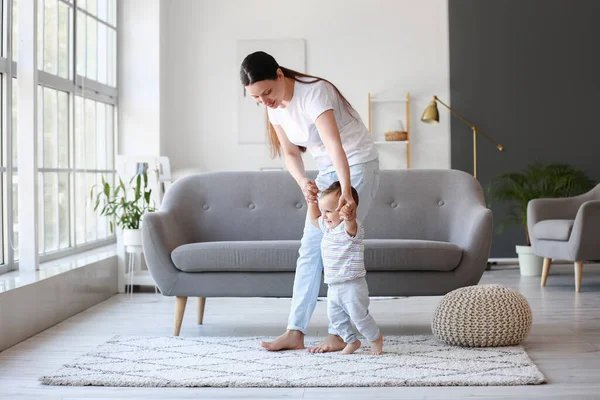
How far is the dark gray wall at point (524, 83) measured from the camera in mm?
7488

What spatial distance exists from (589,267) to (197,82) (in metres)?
3.92

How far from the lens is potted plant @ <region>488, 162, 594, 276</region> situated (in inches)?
259

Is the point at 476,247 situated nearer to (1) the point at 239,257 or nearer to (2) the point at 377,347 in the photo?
(2) the point at 377,347

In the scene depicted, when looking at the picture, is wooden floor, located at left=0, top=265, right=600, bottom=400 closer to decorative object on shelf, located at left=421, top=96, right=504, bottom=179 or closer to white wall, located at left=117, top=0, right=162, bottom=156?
decorative object on shelf, located at left=421, top=96, right=504, bottom=179

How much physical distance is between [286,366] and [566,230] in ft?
10.0

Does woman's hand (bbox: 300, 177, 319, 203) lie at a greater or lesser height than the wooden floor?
greater

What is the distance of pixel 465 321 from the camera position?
3398 millimetres

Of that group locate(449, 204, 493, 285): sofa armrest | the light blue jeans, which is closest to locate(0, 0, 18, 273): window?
the light blue jeans

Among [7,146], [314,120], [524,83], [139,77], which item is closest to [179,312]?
[314,120]

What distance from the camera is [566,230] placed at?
18.1 ft

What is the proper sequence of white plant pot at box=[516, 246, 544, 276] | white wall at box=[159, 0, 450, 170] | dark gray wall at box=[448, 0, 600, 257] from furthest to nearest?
white wall at box=[159, 0, 450, 170], dark gray wall at box=[448, 0, 600, 257], white plant pot at box=[516, 246, 544, 276]

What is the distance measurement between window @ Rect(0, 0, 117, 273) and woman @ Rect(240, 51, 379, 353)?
192 cm

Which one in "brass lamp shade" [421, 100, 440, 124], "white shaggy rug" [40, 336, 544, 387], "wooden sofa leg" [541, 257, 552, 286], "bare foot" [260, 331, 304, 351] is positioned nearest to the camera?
"white shaggy rug" [40, 336, 544, 387]

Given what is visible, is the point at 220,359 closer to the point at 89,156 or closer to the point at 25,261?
the point at 25,261
